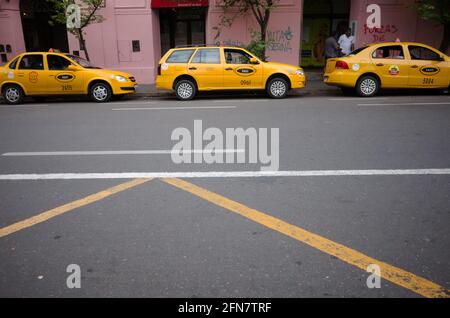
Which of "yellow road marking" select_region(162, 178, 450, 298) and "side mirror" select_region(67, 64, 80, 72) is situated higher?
"side mirror" select_region(67, 64, 80, 72)

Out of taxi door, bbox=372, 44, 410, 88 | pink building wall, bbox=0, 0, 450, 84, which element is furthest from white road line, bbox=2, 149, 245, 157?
pink building wall, bbox=0, 0, 450, 84

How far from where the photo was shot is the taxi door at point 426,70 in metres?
11.3

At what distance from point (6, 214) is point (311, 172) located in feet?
11.9

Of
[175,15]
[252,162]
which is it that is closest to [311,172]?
[252,162]

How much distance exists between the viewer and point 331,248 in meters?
3.13

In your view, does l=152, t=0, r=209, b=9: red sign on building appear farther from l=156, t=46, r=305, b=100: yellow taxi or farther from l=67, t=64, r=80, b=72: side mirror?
l=67, t=64, r=80, b=72: side mirror

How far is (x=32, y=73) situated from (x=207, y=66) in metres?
5.68

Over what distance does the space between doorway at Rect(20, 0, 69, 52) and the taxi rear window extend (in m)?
9.46

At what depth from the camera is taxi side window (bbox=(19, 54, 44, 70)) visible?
39.2ft

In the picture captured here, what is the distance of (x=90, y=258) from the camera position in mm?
3057

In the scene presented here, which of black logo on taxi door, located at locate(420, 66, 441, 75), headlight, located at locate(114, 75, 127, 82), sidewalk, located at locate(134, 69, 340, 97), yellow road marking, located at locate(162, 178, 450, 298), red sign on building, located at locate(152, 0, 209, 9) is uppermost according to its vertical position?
red sign on building, located at locate(152, 0, 209, 9)

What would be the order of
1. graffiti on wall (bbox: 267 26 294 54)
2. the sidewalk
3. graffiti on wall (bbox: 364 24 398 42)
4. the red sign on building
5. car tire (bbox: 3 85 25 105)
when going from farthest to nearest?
graffiti on wall (bbox: 267 26 294 54)
graffiti on wall (bbox: 364 24 398 42)
the red sign on building
the sidewalk
car tire (bbox: 3 85 25 105)

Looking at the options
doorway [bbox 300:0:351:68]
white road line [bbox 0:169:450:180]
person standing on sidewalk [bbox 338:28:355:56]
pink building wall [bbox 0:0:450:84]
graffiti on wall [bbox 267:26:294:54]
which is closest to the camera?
white road line [bbox 0:169:450:180]
